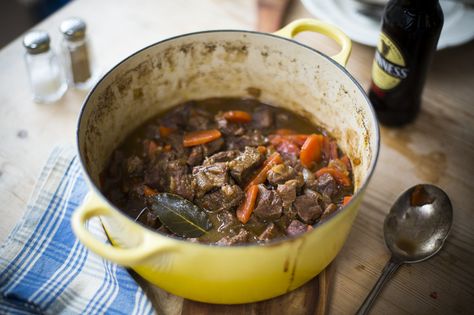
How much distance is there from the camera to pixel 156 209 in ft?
5.33

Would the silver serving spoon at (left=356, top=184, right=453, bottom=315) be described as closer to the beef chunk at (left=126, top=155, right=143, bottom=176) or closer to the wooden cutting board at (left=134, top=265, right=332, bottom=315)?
the wooden cutting board at (left=134, top=265, right=332, bottom=315)

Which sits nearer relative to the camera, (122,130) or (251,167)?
(251,167)

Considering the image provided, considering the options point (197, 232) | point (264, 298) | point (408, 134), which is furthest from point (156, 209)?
point (408, 134)

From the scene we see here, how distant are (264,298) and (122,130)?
841mm

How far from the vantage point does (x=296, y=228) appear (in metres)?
1.62

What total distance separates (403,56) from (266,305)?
96 cm

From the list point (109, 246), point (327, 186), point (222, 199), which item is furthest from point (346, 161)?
point (109, 246)

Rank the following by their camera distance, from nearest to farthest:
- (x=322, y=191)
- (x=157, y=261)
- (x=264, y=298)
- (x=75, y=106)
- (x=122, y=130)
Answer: (x=157, y=261)
(x=264, y=298)
(x=322, y=191)
(x=122, y=130)
(x=75, y=106)

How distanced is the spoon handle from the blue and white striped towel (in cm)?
60

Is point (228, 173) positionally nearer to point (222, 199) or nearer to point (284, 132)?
point (222, 199)

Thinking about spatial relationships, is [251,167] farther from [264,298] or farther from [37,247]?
[37,247]

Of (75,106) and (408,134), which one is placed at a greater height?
(75,106)

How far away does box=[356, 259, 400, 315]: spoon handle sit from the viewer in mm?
1495

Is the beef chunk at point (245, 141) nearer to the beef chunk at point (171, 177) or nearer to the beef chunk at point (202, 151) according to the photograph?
the beef chunk at point (202, 151)
